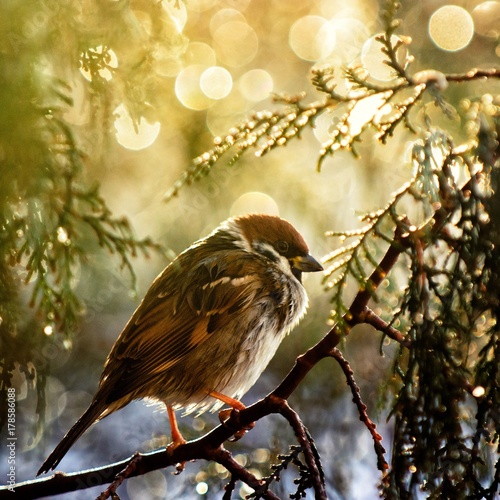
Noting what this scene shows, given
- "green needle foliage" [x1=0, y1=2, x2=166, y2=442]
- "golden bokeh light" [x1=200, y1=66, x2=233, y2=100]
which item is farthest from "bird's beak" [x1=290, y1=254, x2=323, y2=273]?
"golden bokeh light" [x1=200, y1=66, x2=233, y2=100]

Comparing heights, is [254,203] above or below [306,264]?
above

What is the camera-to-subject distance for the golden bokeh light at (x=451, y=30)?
5016 millimetres

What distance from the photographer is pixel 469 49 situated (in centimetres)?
504

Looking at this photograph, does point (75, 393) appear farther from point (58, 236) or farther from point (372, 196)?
point (58, 236)

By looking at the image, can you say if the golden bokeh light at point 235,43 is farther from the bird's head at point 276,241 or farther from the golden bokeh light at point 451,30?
the bird's head at point 276,241

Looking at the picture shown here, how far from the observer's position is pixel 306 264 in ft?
11.6

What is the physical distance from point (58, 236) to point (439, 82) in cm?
135

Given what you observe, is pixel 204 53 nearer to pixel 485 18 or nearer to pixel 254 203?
pixel 254 203

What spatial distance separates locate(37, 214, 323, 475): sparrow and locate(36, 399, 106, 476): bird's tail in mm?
164

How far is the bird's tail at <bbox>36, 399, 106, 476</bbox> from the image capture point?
101 inches

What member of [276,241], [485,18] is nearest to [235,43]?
[485,18]

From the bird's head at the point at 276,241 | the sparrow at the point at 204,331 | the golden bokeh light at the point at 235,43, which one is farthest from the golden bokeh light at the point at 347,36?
the sparrow at the point at 204,331

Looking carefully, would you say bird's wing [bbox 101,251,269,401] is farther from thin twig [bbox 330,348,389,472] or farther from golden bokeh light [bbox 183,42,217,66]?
golden bokeh light [bbox 183,42,217,66]

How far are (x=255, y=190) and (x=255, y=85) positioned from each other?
2.28ft
